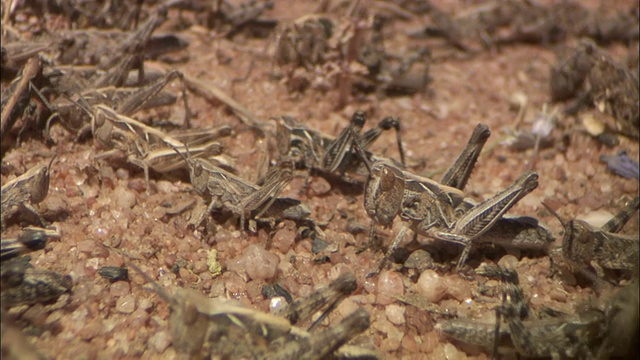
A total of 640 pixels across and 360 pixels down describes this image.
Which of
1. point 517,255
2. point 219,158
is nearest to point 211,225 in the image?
point 219,158

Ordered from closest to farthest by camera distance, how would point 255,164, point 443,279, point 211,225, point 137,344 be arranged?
point 137,344, point 443,279, point 211,225, point 255,164

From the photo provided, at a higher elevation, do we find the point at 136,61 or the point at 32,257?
the point at 136,61

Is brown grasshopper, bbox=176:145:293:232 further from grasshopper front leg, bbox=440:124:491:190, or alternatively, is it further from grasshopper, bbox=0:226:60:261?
grasshopper front leg, bbox=440:124:491:190

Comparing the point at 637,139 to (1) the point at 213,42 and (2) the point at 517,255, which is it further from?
(1) the point at 213,42

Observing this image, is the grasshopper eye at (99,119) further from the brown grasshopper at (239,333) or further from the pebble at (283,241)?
the brown grasshopper at (239,333)

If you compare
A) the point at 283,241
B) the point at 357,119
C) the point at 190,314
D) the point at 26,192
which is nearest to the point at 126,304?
the point at 190,314

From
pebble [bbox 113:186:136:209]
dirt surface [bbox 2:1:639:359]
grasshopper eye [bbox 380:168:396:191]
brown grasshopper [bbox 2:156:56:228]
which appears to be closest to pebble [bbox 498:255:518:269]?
dirt surface [bbox 2:1:639:359]

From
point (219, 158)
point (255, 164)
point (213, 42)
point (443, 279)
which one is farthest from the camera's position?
point (213, 42)
